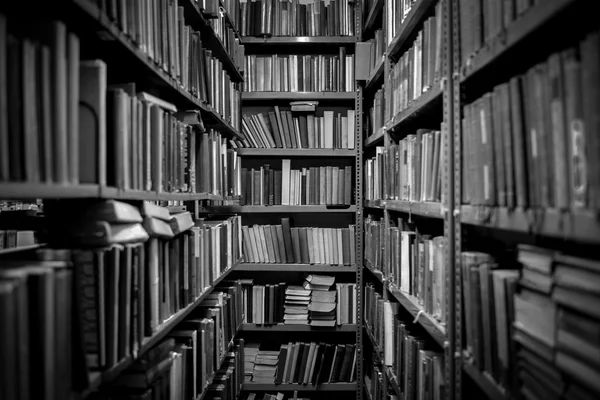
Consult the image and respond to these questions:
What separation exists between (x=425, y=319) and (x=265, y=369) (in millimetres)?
1951

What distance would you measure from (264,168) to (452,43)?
2.14 metres

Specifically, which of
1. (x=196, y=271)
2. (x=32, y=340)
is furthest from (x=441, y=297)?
(x=32, y=340)

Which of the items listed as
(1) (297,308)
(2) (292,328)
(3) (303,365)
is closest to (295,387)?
(3) (303,365)

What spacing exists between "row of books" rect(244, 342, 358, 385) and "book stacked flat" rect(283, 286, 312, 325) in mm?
158

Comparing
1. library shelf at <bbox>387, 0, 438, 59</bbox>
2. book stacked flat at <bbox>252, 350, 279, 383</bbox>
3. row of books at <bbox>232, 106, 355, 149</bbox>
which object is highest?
library shelf at <bbox>387, 0, 438, 59</bbox>

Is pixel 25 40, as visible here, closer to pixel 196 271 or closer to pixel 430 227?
pixel 196 271

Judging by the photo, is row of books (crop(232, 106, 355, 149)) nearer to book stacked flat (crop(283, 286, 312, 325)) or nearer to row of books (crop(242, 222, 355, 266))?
row of books (crop(242, 222, 355, 266))

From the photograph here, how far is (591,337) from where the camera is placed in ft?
2.42

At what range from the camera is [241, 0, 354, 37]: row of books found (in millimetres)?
3406

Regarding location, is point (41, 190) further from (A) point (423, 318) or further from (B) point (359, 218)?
(B) point (359, 218)

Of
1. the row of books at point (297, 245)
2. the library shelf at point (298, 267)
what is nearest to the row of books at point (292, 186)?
the row of books at point (297, 245)

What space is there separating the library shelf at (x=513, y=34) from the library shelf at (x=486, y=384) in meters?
0.72

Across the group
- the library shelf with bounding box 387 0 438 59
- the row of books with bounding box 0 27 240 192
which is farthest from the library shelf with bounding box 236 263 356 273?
the row of books with bounding box 0 27 240 192

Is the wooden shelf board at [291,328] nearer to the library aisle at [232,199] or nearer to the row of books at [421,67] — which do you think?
the library aisle at [232,199]
